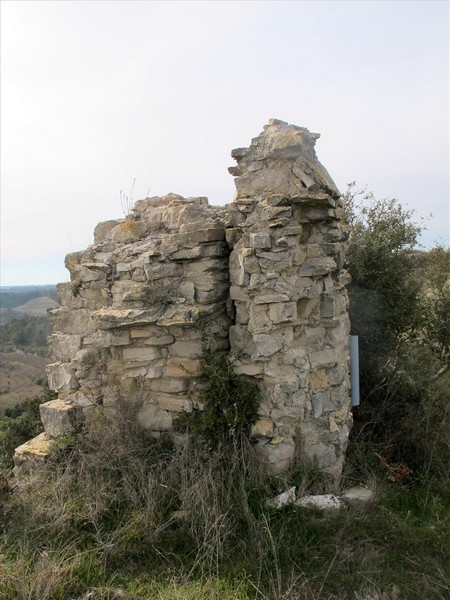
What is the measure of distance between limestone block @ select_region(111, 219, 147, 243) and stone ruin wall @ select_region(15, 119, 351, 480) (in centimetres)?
12

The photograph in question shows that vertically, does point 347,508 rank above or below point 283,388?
below

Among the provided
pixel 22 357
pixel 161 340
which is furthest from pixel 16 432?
pixel 22 357

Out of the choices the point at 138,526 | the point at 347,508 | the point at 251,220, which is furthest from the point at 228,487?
the point at 251,220

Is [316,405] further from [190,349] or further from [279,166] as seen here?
[279,166]

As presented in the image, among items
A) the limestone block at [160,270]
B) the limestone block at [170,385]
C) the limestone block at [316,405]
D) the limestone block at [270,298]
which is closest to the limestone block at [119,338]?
the limestone block at [170,385]

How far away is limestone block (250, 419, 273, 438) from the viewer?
13.7ft

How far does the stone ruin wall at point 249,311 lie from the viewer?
4184 millimetres

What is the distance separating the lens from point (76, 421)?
4.74 m

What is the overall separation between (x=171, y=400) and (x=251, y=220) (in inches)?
81.0

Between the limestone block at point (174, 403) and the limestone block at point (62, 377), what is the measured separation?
1.15 metres

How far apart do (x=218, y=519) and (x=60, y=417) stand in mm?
2289

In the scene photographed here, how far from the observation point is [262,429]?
4184 millimetres

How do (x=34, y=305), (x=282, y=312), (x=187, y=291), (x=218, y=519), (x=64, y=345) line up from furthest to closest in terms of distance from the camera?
(x=34, y=305) → (x=64, y=345) → (x=187, y=291) → (x=282, y=312) → (x=218, y=519)

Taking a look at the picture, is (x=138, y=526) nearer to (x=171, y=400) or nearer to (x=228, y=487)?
(x=228, y=487)
